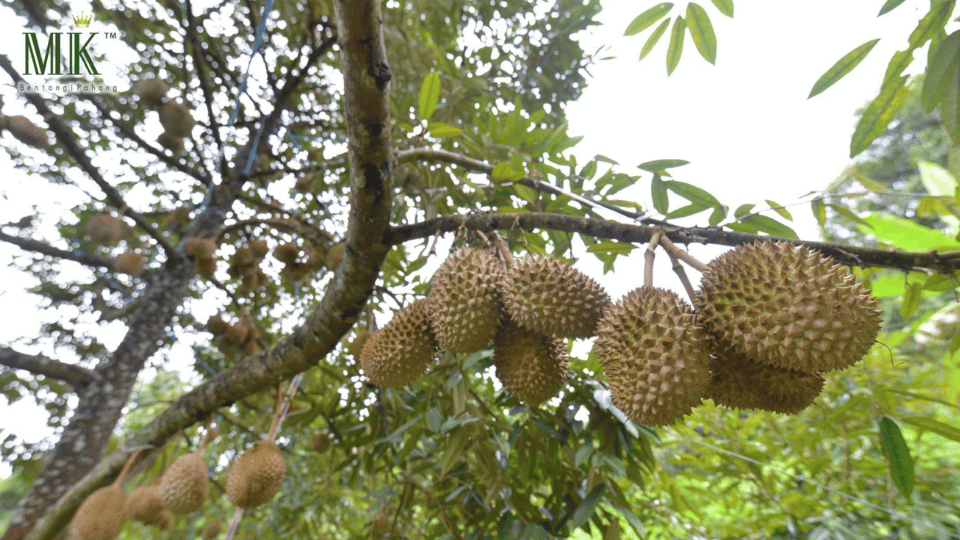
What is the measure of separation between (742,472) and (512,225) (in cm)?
140

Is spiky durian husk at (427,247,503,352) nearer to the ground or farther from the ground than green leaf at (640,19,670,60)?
nearer to the ground

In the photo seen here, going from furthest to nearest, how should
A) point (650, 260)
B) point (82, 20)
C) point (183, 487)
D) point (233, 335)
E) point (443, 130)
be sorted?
point (82, 20) → point (233, 335) → point (183, 487) → point (443, 130) → point (650, 260)

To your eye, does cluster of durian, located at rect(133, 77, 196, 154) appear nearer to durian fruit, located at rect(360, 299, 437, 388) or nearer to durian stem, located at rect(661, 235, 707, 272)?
durian fruit, located at rect(360, 299, 437, 388)

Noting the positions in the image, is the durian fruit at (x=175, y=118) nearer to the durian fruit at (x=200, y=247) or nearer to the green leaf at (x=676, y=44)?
the durian fruit at (x=200, y=247)

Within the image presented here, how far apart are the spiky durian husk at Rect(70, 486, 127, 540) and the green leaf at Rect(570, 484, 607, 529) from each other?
160cm

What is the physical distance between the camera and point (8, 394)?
289cm

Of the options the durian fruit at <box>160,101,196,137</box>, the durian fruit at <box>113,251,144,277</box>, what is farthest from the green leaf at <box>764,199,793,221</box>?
the durian fruit at <box>113,251,144,277</box>

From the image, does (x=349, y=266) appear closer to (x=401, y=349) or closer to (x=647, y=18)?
(x=401, y=349)

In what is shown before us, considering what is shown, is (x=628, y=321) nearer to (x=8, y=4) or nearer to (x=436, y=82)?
(x=436, y=82)

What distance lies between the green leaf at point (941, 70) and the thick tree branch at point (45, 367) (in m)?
2.84

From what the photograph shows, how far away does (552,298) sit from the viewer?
0.96 meters

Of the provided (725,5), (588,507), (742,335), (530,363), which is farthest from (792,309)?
(588,507)

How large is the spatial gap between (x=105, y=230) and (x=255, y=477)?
1.61 m

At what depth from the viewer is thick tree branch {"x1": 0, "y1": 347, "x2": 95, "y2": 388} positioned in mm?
1765
